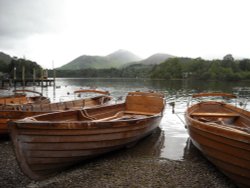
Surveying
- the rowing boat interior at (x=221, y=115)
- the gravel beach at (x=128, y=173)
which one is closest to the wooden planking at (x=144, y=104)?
the rowing boat interior at (x=221, y=115)

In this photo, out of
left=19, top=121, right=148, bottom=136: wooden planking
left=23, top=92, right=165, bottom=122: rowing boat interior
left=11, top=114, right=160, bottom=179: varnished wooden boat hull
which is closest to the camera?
left=19, top=121, right=148, bottom=136: wooden planking

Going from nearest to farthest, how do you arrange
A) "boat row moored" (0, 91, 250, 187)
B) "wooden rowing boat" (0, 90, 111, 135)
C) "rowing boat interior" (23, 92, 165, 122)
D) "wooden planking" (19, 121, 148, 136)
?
"boat row moored" (0, 91, 250, 187)
"wooden planking" (19, 121, 148, 136)
"wooden rowing boat" (0, 90, 111, 135)
"rowing boat interior" (23, 92, 165, 122)

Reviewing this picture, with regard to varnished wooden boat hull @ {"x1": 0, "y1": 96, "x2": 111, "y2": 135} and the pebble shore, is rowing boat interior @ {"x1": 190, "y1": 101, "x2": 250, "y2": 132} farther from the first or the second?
varnished wooden boat hull @ {"x1": 0, "y1": 96, "x2": 111, "y2": 135}

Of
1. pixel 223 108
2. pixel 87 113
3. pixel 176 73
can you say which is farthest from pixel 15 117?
pixel 176 73

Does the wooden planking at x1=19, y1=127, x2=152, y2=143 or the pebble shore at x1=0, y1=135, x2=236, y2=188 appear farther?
the pebble shore at x1=0, y1=135, x2=236, y2=188

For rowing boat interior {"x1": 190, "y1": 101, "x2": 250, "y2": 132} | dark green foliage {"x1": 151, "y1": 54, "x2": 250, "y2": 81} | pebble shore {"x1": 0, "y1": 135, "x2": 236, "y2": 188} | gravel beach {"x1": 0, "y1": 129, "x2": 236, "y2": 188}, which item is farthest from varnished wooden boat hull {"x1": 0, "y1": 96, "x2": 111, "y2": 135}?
dark green foliage {"x1": 151, "y1": 54, "x2": 250, "y2": 81}

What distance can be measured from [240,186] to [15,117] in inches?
426

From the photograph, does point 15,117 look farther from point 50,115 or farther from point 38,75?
point 38,75

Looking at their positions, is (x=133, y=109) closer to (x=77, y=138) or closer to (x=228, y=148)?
(x=77, y=138)

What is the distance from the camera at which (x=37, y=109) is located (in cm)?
1490

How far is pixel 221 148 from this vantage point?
7652mm

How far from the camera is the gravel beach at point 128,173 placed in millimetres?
8062

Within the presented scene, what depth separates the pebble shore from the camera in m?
8.03

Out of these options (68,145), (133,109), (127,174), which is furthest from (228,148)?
(133,109)
